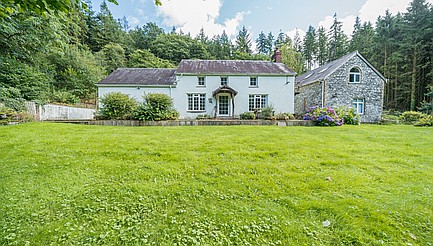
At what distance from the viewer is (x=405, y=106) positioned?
2712cm

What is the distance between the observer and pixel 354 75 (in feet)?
57.5

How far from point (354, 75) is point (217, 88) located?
42.4ft

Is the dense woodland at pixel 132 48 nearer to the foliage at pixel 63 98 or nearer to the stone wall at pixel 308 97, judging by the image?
the foliage at pixel 63 98

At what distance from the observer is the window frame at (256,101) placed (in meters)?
18.1

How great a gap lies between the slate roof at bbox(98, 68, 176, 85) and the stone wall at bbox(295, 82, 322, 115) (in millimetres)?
13968

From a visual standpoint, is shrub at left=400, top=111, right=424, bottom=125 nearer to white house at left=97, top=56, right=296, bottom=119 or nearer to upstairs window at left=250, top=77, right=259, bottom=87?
white house at left=97, top=56, right=296, bottom=119

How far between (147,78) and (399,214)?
19.3 metres

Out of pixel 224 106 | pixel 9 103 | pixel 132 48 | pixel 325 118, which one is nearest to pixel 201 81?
pixel 224 106

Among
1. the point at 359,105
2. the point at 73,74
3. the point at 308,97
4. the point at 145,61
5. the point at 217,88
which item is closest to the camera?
the point at 217,88

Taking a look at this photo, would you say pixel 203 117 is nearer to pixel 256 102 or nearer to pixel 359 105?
pixel 256 102

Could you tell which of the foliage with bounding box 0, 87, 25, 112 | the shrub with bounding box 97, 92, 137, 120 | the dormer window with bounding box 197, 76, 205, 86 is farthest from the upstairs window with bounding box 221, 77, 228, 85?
the foliage with bounding box 0, 87, 25, 112

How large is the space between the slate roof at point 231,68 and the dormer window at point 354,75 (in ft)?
17.4

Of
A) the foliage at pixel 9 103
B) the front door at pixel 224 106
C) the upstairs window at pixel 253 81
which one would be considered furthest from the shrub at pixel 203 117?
the foliage at pixel 9 103

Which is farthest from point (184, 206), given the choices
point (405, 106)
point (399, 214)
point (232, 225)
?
point (405, 106)
